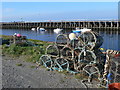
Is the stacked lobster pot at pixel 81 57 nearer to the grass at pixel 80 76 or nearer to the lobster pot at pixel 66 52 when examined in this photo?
the lobster pot at pixel 66 52

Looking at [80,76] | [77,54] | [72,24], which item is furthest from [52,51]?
[72,24]

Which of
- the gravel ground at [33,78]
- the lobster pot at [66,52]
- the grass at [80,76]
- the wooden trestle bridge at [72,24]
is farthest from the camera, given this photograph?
the wooden trestle bridge at [72,24]

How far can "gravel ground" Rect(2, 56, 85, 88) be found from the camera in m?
8.36

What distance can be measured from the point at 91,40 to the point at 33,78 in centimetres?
366

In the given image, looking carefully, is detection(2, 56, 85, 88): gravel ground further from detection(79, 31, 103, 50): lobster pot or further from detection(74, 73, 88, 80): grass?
detection(79, 31, 103, 50): lobster pot

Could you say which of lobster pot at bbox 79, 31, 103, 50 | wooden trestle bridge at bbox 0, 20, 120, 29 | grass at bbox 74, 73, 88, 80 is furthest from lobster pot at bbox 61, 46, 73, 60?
wooden trestle bridge at bbox 0, 20, 120, 29

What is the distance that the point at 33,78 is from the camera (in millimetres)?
9242

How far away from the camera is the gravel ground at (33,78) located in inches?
→ 329

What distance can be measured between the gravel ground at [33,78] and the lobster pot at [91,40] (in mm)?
1919

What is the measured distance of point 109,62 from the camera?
27.0ft

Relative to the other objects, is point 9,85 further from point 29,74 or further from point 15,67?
point 15,67

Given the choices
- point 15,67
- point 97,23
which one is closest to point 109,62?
point 15,67

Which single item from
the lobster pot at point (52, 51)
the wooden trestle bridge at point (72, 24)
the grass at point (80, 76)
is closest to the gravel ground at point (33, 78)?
the grass at point (80, 76)

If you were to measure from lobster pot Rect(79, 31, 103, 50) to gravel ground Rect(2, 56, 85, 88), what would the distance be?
1919mm
